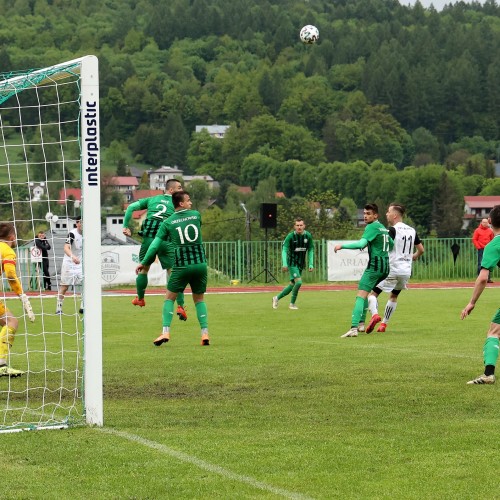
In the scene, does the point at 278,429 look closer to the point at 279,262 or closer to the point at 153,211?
the point at 153,211

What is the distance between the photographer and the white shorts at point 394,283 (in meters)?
18.3

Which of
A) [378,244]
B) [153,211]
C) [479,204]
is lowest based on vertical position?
[378,244]

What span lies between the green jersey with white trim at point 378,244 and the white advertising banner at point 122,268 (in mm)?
22290

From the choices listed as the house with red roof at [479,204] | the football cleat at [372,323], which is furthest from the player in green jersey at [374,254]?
the house with red roof at [479,204]

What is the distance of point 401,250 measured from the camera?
18.4 metres

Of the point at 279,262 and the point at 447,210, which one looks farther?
the point at 447,210

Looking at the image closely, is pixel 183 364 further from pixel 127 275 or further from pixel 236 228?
pixel 236 228

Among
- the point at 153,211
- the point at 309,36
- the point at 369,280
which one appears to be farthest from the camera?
the point at 309,36

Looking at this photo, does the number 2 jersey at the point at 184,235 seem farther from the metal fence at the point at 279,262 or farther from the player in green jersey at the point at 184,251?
the metal fence at the point at 279,262

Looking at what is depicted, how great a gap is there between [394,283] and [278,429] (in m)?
10.1

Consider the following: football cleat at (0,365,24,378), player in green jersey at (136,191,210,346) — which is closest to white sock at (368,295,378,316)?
player in green jersey at (136,191,210,346)

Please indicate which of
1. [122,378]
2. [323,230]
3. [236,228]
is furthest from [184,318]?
[236,228]

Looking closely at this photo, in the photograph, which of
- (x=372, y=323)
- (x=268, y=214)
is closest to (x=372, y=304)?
(x=372, y=323)

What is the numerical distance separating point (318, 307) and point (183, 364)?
1295 centimetres
